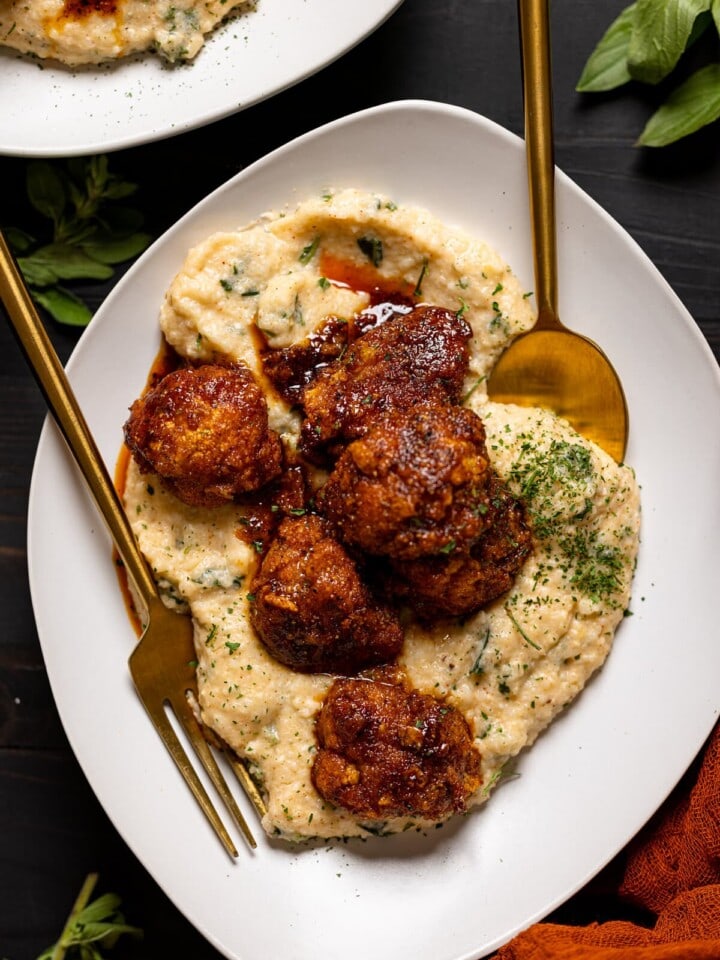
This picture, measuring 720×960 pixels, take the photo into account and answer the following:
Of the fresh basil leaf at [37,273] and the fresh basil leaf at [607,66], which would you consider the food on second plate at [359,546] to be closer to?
the fresh basil leaf at [37,273]

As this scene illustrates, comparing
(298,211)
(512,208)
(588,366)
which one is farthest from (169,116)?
(588,366)

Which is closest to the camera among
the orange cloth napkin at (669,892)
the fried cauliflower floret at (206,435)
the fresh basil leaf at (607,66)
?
the fried cauliflower floret at (206,435)

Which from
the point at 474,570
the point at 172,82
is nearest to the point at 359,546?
the point at 474,570

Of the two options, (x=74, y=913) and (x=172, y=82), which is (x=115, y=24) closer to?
(x=172, y=82)

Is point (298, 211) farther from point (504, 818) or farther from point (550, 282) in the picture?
point (504, 818)

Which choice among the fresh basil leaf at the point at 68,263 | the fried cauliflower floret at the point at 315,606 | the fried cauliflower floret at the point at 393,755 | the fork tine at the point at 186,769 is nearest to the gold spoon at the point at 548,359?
the fried cauliflower floret at the point at 315,606

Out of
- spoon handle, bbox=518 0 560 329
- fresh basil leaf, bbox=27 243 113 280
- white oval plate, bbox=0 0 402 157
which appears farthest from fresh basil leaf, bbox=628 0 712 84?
→ fresh basil leaf, bbox=27 243 113 280

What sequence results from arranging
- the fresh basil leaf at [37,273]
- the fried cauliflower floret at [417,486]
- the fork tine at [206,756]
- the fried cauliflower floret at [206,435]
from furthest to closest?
the fresh basil leaf at [37,273], the fork tine at [206,756], the fried cauliflower floret at [206,435], the fried cauliflower floret at [417,486]
